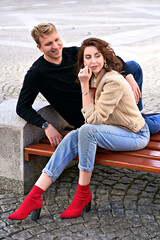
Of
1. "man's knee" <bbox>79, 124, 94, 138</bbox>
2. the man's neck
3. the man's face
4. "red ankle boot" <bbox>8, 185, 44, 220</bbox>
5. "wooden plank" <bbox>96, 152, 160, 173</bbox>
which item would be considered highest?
the man's face

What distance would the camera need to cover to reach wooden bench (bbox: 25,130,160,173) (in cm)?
346

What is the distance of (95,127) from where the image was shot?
3498 millimetres

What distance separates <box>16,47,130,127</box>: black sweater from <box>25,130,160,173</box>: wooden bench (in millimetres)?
240

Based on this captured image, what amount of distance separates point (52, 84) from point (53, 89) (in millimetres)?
50

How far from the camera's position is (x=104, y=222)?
3561mm

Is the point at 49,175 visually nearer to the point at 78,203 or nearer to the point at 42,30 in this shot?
the point at 78,203

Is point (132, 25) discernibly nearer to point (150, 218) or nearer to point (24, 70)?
point (24, 70)

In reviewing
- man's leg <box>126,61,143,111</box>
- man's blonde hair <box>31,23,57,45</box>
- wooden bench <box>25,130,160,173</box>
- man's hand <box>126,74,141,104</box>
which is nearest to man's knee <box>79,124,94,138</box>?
wooden bench <box>25,130,160,173</box>

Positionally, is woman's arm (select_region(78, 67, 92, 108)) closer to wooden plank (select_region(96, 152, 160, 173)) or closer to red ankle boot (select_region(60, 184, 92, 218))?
wooden plank (select_region(96, 152, 160, 173))

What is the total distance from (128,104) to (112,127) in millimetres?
237

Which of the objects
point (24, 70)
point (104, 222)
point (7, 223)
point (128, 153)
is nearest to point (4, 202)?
point (7, 223)

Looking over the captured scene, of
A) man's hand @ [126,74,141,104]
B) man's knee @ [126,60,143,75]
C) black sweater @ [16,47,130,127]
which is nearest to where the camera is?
black sweater @ [16,47,130,127]

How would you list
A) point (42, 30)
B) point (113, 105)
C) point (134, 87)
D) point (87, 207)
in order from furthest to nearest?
point (134, 87)
point (42, 30)
point (87, 207)
point (113, 105)

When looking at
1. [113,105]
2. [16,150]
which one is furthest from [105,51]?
[16,150]
